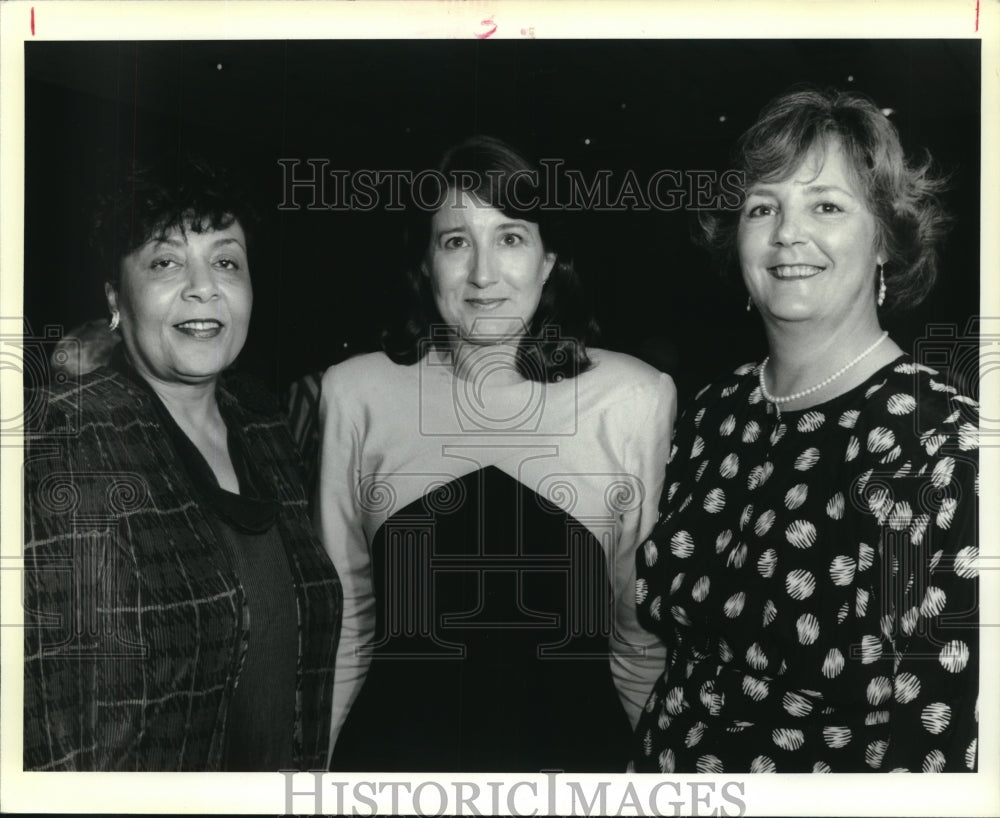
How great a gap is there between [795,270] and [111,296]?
1.52m

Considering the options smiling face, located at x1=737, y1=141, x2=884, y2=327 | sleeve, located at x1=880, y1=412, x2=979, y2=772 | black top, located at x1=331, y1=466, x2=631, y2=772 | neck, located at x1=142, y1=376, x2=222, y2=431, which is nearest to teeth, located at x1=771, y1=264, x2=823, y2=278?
smiling face, located at x1=737, y1=141, x2=884, y2=327

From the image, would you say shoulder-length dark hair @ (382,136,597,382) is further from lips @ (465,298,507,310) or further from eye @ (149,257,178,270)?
eye @ (149,257,178,270)

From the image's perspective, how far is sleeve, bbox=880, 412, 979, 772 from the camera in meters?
2.22

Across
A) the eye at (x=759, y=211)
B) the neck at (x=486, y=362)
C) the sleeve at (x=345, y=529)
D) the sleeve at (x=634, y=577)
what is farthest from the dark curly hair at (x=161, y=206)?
the eye at (x=759, y=211)

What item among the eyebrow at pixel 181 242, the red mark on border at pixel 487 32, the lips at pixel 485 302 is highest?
the red mark on border at pixel 487 32

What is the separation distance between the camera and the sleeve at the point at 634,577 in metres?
2.32

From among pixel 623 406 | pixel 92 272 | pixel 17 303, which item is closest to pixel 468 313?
pixel 623 406

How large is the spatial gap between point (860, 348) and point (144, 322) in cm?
158

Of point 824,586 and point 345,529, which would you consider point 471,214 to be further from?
point 824,586

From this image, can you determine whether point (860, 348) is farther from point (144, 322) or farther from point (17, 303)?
point (17, 303)
